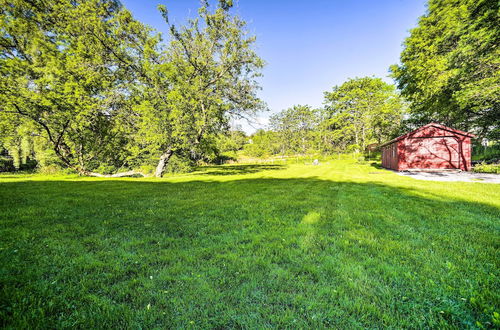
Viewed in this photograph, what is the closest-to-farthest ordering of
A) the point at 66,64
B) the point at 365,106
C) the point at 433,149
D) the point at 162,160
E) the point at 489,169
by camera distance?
the point at 66,64, the point at 489,169, the point at 162,160, the point at 433,149, the point at 365,106

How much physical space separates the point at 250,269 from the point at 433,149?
83.3 ft

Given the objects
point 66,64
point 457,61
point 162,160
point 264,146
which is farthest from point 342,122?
point 66,64

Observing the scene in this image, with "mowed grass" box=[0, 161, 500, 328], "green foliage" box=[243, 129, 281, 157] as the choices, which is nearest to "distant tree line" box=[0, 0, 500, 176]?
"mowed grass" box=[0, 161, 500, 328]

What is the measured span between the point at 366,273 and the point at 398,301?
56 centimetres

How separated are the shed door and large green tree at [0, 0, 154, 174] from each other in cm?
2621

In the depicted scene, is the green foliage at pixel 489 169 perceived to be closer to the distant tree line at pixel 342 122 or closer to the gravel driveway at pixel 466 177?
the gravel driveway at pixel 466 177

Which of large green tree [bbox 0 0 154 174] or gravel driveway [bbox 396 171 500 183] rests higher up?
large green tree [bbox 0 0 154 174]

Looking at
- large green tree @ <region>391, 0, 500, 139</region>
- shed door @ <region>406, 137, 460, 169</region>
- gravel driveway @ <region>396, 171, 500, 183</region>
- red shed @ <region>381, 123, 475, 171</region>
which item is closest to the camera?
large green tree @ <region>391, 0, 500, 139</region>

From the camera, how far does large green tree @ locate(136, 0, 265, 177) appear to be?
50.8ft

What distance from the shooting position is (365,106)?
3816cm

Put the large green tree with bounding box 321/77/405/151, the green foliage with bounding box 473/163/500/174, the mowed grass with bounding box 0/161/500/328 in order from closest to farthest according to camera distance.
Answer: the mowed grass with bounding box 0/161/500/328 → the green foliage with bounding box 473/163/500/174 → the large green tree with bounding box 321/77/405/151

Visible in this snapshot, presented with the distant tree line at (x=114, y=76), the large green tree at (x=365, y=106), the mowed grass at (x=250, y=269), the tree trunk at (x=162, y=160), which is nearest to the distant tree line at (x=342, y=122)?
the large green tree at (x=365, y=106)

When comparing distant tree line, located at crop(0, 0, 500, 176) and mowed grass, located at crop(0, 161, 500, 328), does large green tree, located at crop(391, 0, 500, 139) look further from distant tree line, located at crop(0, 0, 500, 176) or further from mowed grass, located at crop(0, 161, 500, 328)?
mowed grass, located at crop(0, 161, 500, 328)

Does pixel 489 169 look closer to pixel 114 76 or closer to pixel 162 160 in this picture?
pixel 162 160
